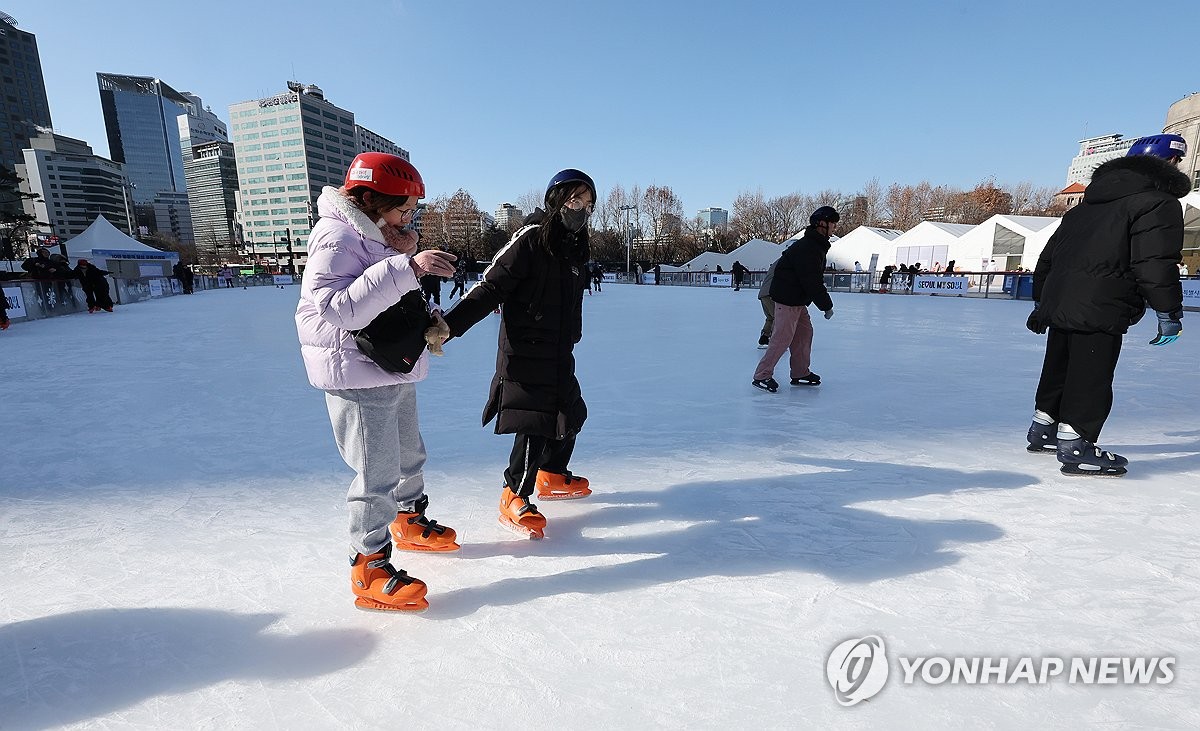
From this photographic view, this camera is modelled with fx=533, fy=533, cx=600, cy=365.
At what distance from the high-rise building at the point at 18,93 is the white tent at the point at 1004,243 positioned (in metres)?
109

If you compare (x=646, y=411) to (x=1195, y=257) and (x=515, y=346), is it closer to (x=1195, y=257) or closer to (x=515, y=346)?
(x=515, y=346)

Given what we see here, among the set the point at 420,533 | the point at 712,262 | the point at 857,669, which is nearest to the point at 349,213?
the point at 420,533

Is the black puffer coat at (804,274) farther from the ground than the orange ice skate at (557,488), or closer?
farther from the ground

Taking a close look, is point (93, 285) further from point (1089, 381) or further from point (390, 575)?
point (1089, 381)

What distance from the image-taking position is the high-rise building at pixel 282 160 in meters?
86.6

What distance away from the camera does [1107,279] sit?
2.45 metres

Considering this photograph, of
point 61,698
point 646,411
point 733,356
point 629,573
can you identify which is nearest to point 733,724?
point 629,573

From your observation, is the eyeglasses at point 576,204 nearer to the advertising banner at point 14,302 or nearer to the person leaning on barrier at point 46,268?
the advertising banner at point 14,302

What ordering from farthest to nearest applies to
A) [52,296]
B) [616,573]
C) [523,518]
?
1. [52,296]
2. [523,518]
3. [616,573]

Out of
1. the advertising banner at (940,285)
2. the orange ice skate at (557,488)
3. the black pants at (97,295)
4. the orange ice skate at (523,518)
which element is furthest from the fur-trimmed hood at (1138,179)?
the advertising banner at (940,285)

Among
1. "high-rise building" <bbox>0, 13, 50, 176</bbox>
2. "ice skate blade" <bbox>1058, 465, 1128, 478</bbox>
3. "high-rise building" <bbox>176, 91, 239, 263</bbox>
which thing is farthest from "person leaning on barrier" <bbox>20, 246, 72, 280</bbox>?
"high-rise building" <bbox>176, 91, 239, 263</bbox>

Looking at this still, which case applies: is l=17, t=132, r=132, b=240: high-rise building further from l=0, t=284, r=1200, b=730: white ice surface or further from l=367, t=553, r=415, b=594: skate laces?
l=367, t=553, r=415, b=594: skate laces

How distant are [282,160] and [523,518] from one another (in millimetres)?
105588

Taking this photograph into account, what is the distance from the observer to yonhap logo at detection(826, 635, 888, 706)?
4.33ft
